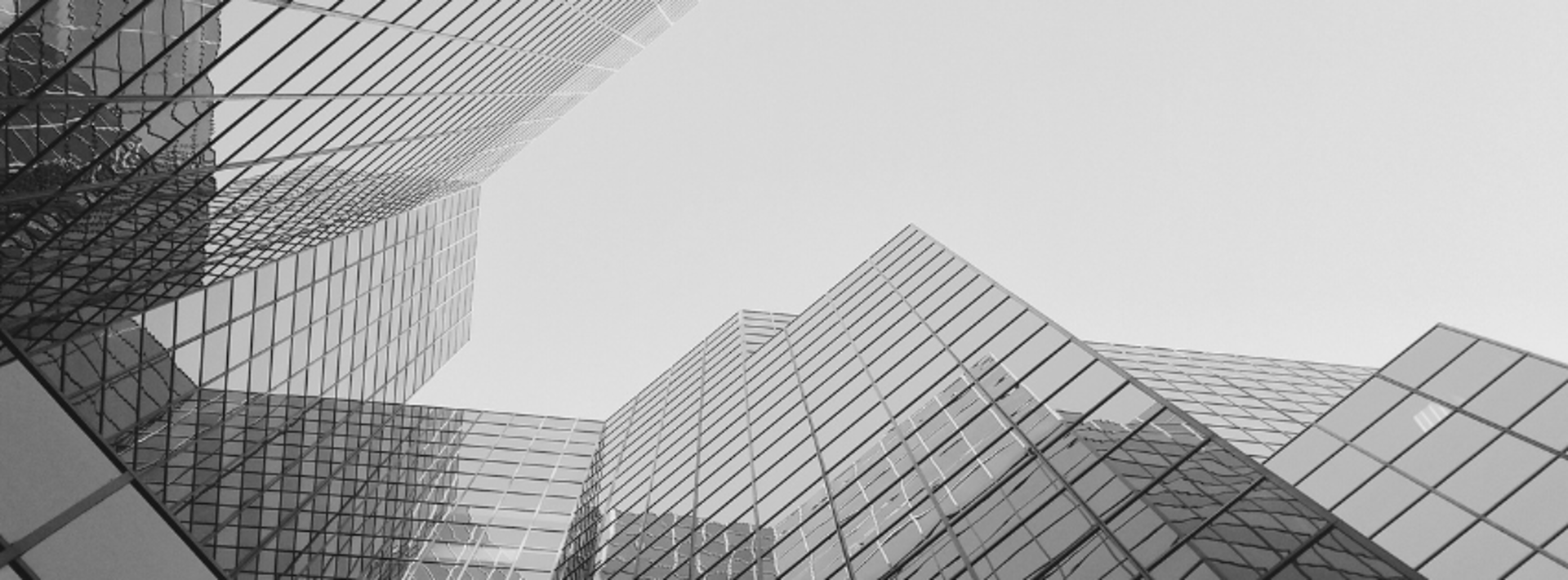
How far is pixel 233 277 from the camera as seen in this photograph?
24234 millimetres

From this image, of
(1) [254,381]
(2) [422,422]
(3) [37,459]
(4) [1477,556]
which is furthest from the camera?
(2) [422,422]

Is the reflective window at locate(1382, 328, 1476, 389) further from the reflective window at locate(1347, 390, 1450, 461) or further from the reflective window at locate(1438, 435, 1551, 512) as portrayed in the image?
the reflective window at locate(1438, 435, 1551, 512)

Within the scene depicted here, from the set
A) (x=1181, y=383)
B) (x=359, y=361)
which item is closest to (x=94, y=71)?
(x=359, y=361)

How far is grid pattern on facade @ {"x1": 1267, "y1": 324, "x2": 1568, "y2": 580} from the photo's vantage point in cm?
2216

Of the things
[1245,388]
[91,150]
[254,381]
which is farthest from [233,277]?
[1245,388]

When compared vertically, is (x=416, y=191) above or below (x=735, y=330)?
above

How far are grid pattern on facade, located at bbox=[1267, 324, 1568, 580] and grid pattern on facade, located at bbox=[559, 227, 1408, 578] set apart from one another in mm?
8578

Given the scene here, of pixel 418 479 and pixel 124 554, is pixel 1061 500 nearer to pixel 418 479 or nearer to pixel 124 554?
pixel 124 554

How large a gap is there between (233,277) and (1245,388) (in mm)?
39221

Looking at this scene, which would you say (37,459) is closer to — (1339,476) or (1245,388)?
(1339,476)

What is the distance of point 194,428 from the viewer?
22.3 m

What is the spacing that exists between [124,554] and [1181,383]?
1651 inches

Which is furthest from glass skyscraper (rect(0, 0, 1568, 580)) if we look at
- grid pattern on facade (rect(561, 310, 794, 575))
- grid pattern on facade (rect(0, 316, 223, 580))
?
grid pattern on facade (rect(561, 310, 794, 575))

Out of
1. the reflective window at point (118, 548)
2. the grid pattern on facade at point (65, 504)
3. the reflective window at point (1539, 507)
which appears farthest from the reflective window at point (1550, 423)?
the grid pattern on facade at point (65, 504)
